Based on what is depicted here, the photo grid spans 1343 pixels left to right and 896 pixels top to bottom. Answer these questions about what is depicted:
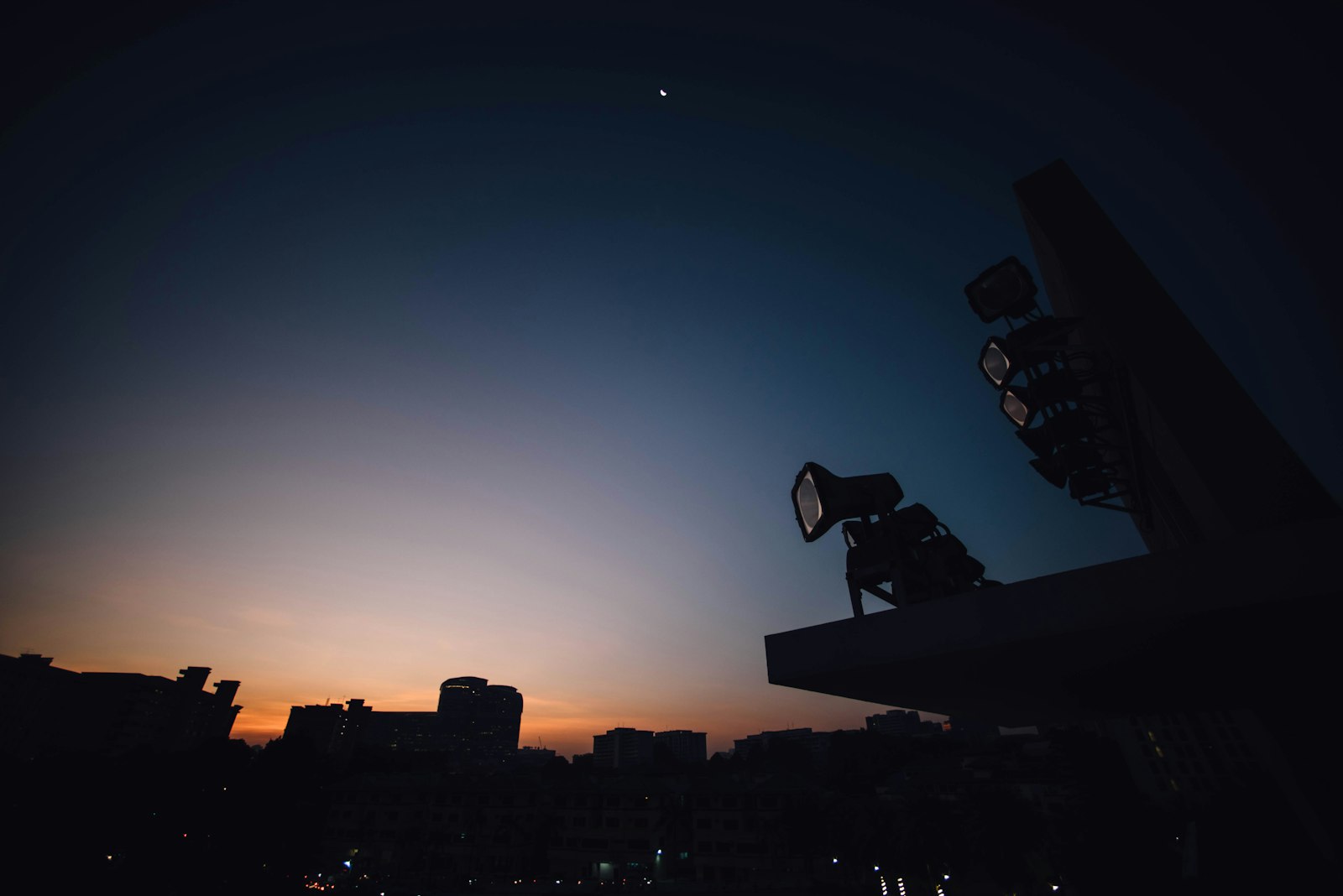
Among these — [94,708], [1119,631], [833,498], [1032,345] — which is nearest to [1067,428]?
[1032,345]

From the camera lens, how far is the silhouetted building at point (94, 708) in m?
96.4

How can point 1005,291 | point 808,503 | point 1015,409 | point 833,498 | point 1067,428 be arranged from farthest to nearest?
point 1015,409, point 1067,428, point 1005,291, point 808,503, point 833,498

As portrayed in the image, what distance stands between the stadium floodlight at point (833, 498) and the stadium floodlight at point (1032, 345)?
3138 mm

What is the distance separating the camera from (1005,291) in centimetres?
583

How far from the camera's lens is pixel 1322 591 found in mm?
1745

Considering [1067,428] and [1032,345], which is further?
[1067,428]

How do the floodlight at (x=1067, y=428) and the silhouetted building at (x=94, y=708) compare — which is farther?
the silhouetted building at (x=94, y=708)

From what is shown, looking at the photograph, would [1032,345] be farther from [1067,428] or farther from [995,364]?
[1067,428]

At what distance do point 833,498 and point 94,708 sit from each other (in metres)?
161

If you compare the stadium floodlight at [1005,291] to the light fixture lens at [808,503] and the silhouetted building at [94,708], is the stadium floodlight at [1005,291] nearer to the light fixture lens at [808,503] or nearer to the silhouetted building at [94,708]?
the light fixture lens at [808,503]

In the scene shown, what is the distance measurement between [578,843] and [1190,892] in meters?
50.2

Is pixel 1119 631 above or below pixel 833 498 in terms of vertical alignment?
below

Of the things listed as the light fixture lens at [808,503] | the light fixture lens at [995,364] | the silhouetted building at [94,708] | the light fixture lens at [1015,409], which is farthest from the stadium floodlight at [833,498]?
the silhouetted building at [94,708]

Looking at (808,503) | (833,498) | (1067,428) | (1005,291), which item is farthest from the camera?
(1067,428)
